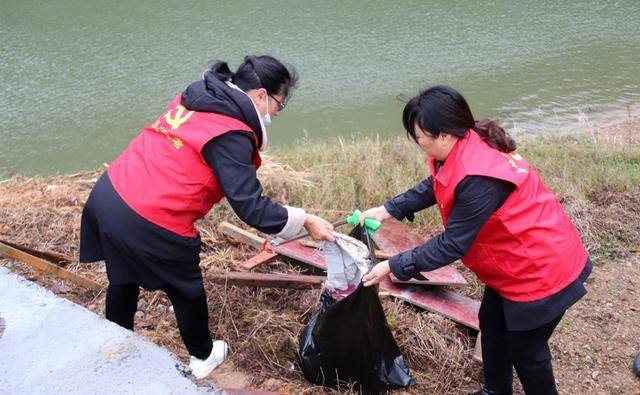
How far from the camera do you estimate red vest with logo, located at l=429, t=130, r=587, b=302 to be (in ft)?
5.93

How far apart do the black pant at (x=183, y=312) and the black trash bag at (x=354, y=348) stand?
1.49 feet

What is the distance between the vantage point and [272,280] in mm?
2875

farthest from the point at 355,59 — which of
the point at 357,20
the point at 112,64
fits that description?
the point at 112,64

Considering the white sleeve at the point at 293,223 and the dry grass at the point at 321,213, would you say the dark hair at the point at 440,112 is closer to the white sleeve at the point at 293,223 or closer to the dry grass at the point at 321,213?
the white sleeve at the point at 293,223

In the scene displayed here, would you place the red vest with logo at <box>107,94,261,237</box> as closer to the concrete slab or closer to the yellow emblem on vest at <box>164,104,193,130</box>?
the yellow emblem on vest at <box>164,104,193,130</box>

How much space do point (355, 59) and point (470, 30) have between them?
3.32 metres

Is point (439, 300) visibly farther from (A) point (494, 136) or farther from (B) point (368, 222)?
(A) point (494, 136)

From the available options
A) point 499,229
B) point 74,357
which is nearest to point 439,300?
point 499,229

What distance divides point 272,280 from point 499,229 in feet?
4.50

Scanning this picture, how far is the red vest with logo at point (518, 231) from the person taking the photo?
1.81 meters

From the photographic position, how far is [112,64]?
11.3 meters

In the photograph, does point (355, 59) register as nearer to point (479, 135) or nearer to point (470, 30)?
point (470, 30)

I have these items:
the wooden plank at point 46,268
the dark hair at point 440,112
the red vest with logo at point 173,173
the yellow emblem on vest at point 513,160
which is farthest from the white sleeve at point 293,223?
the wooden plank at point 46,268

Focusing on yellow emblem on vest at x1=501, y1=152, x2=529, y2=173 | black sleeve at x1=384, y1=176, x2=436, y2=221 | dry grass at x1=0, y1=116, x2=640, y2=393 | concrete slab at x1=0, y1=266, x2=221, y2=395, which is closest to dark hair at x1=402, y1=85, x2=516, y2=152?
yellow emblem on vest at x1=501, y1=152, x2=529, y2=173
